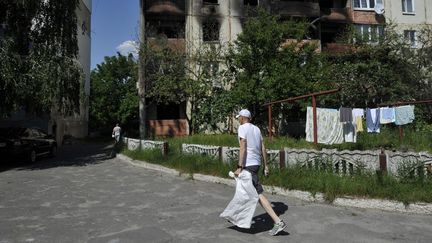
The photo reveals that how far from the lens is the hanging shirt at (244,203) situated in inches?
262

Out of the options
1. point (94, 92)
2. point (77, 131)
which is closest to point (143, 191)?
point (77, 131)

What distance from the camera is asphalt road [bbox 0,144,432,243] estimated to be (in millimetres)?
6602

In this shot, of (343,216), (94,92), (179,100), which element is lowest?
(343,216)

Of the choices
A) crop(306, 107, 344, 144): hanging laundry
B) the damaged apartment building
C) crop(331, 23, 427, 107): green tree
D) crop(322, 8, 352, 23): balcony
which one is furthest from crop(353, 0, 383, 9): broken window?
crop(306, 107, 344, 144): hanging laundry

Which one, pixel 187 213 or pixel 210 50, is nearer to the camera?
pixel 187 213

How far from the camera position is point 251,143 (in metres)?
6.91

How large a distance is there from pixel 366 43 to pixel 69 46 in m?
21.5

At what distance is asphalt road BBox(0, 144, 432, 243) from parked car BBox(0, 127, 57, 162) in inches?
282

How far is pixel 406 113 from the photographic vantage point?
1673 cm

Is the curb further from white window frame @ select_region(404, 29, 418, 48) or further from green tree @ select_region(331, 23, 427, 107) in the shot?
white window frame @ select_region(404, 29, 418, 48)

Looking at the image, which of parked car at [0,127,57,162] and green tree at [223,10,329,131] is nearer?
parked car at [0,127,57,162]

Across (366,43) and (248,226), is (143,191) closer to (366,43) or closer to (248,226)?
(248,226)

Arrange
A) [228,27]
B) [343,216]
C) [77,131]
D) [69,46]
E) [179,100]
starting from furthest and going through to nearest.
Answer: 1. [77,131]
2. [228,27]
3. [179,100]
4. [69,46]
5. [343,216]

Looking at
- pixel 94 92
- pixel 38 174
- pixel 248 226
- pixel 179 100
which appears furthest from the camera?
pixel 94 92
